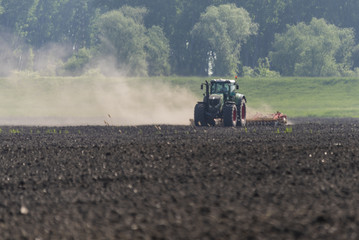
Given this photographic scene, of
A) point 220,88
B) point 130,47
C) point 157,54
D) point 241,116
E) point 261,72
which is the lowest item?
point 241,116

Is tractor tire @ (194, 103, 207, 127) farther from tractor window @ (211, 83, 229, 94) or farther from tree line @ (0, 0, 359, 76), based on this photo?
tree line @ (0, 0, 359, 76)

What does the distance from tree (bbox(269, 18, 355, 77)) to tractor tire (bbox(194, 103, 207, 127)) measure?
4363cm

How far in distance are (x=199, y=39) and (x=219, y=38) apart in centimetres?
288

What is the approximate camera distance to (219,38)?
76312 mm

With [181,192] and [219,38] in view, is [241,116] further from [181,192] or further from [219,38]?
[219,38]

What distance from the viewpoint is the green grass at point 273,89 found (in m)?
61.9

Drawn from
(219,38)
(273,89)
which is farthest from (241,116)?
(219,38)

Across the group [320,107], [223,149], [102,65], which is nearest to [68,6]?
[102,65]

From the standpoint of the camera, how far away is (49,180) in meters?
14.1

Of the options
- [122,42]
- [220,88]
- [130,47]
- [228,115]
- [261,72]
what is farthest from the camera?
[261,72]

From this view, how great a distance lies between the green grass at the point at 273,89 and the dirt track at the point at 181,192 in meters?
41.8

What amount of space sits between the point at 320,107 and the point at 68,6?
183 ft

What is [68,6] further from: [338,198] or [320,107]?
[338,198]

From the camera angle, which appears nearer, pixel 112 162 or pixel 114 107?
Result: pixel 112 162
